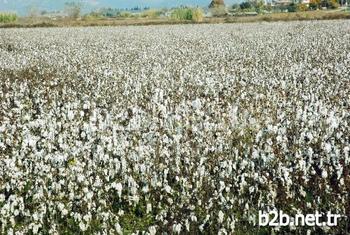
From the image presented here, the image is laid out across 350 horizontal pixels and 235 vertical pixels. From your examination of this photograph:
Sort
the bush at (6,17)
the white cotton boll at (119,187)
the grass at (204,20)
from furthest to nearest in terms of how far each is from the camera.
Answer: the bush at (6,17) < the grass at (204,20) < the white cotton boll at (119,187)

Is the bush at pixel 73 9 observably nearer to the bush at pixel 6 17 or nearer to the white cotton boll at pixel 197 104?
the bush at pixel 6 17

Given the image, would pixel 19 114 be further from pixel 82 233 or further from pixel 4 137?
pixel 82 233

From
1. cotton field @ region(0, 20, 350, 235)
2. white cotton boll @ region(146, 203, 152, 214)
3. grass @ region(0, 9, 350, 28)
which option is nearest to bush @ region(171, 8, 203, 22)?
grass @ region(0, 9, 350, 28)

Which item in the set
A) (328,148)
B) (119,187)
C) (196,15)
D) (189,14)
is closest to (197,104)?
(328,148)

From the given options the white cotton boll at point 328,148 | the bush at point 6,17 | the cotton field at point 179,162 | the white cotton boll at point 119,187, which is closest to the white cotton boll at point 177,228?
the cotton field at point 179,162

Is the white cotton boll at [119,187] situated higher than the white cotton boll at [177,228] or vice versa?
the white cotton boll at [119,187]

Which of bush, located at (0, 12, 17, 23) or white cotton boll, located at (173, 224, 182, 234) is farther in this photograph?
bush, located at (0, 12, 17, 23)

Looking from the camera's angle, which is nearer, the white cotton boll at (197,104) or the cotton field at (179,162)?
the cotton field at (179,162)

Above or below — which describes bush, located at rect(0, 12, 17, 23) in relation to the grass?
above

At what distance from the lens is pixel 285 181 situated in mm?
7773

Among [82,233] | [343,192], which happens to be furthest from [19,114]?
[343,192]

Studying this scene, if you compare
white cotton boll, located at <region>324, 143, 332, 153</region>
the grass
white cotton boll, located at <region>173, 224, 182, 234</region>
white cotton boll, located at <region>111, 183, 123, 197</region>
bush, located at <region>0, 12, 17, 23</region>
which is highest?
bush, located at <region>0, 12, 17, 23</region>

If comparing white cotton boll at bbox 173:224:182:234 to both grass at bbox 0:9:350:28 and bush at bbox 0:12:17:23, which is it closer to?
grass at bbox 0:9:350:28

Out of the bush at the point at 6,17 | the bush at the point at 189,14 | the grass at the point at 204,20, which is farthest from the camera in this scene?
the bush at the point at 6,17
